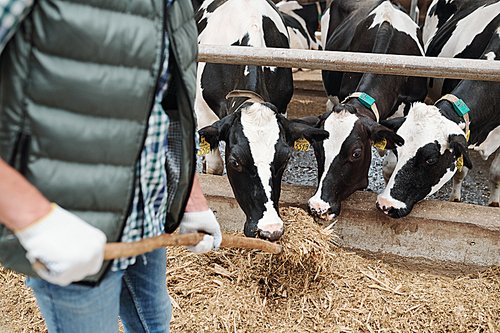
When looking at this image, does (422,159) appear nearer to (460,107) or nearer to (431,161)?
(431,161)

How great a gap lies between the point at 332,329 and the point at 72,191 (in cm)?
176

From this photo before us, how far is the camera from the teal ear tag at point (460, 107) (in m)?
2.82

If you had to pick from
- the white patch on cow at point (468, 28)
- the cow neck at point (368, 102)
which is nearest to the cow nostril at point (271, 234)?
the cow neck at point (368, 102)

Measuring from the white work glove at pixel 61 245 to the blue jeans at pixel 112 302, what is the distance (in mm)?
134

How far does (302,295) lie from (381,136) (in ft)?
3.86

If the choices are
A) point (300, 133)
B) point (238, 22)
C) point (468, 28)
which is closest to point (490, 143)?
point (468, 28)

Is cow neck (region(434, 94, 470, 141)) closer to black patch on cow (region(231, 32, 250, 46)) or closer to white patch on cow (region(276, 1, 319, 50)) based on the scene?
black patch on cow (region(231, 32, 250, 46))

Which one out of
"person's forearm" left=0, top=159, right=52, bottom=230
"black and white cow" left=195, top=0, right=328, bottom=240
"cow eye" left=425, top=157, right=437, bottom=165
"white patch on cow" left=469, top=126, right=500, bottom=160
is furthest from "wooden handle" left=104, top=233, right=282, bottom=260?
"white patch on cow" left=469, top=126, right=500, bottom=160

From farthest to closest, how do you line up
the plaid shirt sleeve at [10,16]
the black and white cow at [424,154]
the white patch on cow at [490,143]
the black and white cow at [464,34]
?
the black and white cow at [464,34]
the white patch on cow at [490,143]
the black and white cow at [424,154]
the plaid shirt sleeve at [10,16]

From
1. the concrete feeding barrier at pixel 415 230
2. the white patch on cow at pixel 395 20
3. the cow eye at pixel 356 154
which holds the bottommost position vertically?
the concrete feeding barrier at pixel 415 230

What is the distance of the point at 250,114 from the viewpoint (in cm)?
243

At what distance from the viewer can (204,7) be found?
14.5 ft

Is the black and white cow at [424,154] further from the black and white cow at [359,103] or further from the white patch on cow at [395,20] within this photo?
the white patch on cow at [395,20]

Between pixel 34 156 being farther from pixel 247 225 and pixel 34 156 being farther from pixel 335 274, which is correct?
pixel 335 274
